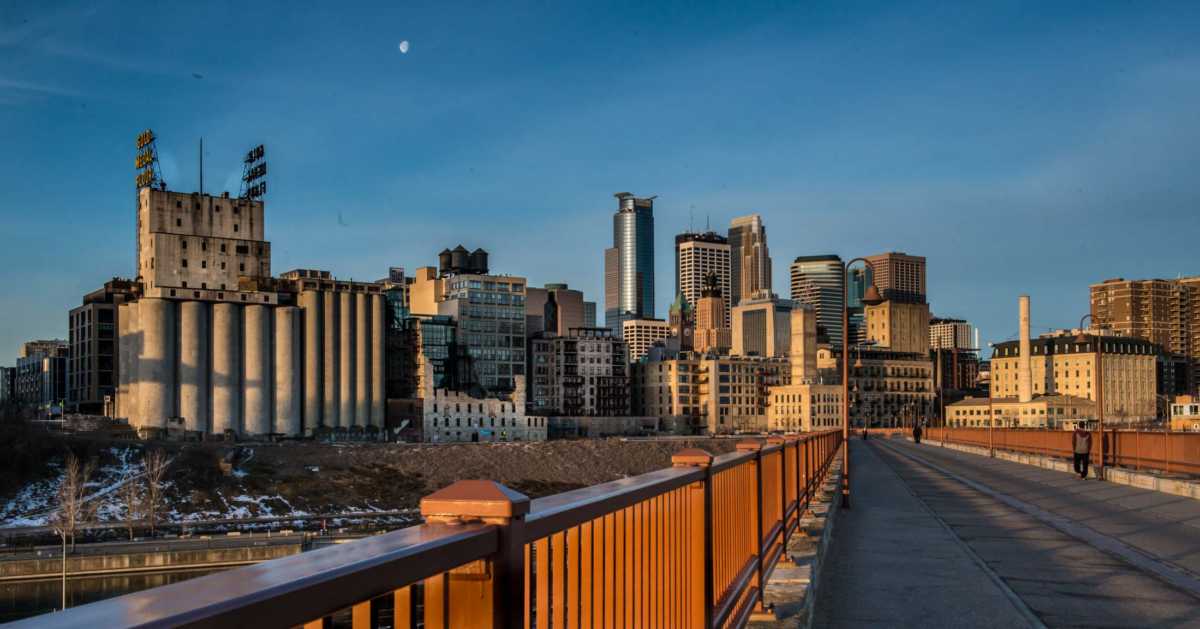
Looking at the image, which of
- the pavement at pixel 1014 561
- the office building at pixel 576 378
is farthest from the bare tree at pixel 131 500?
the office building at pixel 576 378

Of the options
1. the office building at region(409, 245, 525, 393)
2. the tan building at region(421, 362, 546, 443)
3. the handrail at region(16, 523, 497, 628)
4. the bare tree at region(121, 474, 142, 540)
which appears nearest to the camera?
the handrail at region(16, 523, 497, 628)

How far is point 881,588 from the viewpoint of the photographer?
14.3 m

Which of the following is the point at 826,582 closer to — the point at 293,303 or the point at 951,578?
the point at 951,578

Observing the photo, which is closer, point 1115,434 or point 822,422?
point 1115,434

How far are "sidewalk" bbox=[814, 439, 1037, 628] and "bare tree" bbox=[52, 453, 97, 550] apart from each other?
191 feet

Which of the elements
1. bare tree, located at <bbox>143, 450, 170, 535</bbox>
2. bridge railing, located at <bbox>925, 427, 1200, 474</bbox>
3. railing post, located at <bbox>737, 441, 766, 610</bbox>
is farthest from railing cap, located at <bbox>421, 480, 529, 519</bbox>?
bare tree, located at <bbox>143, 450, 170, 535</bbox>

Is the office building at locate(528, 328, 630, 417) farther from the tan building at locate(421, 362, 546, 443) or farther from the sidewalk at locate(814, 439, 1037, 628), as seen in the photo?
the sidewalk at locate(814, 439, 1037, 628)

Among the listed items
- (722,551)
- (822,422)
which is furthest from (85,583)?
(822,422)

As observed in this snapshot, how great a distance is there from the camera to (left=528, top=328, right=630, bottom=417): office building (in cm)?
18588

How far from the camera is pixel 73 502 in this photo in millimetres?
69188

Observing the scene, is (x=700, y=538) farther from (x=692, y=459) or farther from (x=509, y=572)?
(x=509, y=572)

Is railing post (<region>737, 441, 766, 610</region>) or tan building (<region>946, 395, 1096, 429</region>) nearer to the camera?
railing post (<region>737, 441, 766, 610</region>)

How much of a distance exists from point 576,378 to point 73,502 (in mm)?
121120

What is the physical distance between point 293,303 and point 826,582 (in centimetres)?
12850
